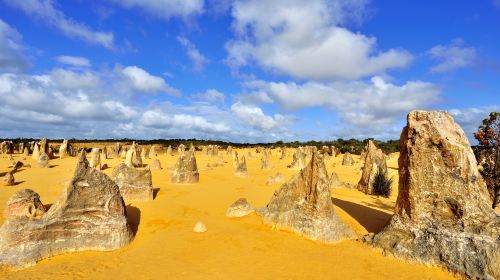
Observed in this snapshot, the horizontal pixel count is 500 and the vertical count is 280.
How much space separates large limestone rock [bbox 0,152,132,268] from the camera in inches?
305

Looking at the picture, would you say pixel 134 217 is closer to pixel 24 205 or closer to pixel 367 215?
pixel 24 205

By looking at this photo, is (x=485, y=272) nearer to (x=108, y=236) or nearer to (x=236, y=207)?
(x=236, y=207)

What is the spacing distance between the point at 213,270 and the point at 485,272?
553cm

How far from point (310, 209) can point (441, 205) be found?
319 centimetres

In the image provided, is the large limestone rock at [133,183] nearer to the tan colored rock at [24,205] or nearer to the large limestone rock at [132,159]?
the tan colored rock at [24,205]

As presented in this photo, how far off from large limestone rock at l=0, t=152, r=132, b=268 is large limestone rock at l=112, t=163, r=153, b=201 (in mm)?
4067

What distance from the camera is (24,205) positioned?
1044 centimetres

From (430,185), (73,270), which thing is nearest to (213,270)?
(73,270)

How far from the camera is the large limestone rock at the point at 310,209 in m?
9.27

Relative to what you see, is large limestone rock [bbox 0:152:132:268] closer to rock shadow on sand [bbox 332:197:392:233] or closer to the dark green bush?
rock shadow on sand [bbox 332:197:392:233]

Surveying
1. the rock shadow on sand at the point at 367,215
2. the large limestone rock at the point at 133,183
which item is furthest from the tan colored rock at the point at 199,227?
the rock shadow on sand at the point at 367,215

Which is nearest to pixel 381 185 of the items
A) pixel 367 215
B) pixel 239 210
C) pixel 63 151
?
pixel 367 215

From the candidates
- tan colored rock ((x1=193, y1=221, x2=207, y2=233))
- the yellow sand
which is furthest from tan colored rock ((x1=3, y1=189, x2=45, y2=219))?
tan colored rock ((x1=193, y1=221, x2=207, y2=233))

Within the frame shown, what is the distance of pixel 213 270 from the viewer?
7578 millimetres
